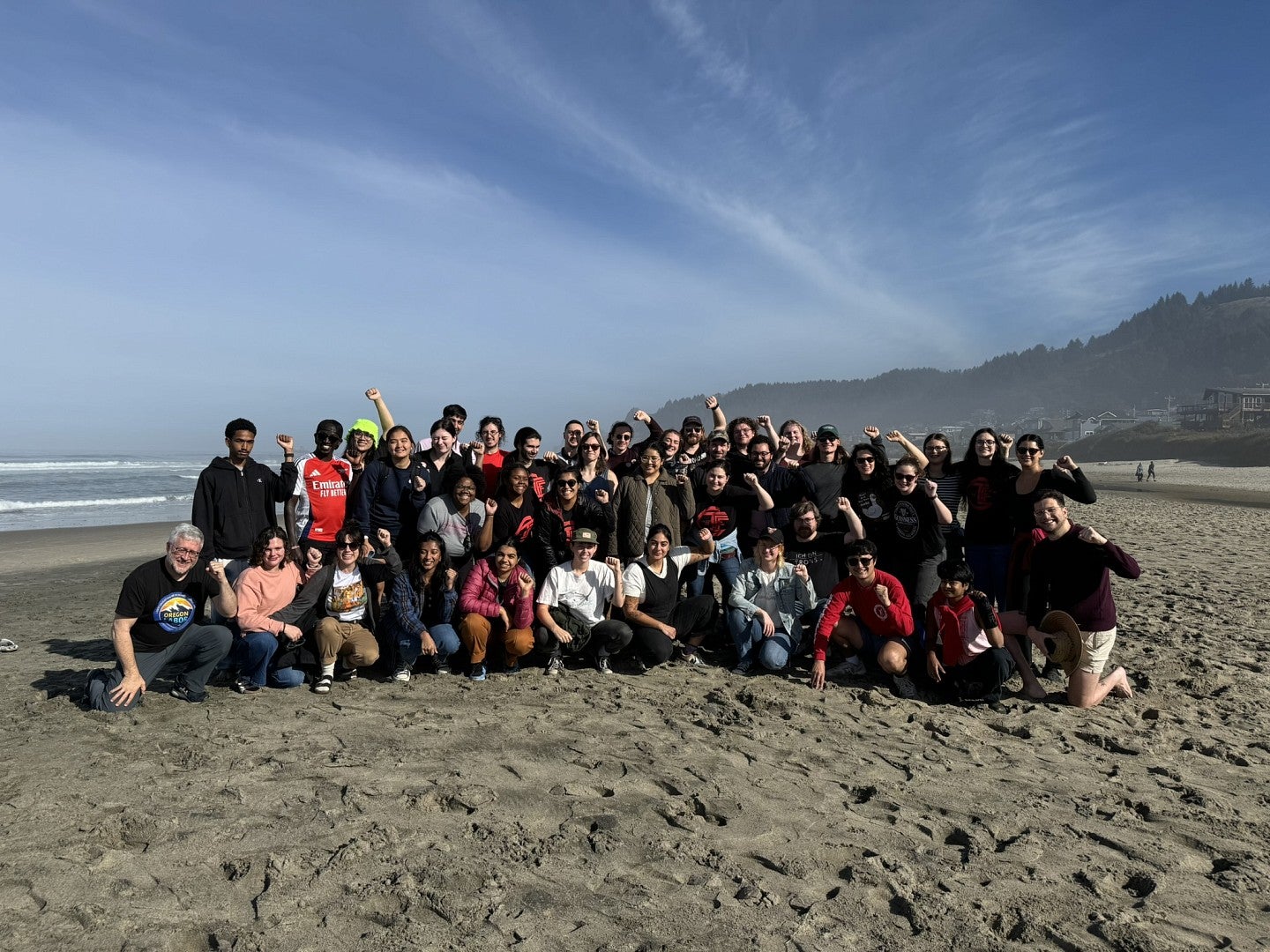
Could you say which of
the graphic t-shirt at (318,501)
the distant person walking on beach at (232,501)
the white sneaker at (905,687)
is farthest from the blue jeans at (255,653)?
the white sneaker at (905,687)

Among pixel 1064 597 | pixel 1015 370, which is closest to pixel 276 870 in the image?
pixel 1064 597

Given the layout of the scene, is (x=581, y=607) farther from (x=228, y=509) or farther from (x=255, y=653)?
(x=228, y=509)

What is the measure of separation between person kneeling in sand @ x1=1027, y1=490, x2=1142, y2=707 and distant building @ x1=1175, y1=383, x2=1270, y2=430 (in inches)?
3038

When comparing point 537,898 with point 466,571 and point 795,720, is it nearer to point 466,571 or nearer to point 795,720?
point 795,720

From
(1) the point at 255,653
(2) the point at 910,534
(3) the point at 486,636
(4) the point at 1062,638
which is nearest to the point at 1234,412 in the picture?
(2) the point at 910,534

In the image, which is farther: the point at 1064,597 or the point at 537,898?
the point at 1064,597

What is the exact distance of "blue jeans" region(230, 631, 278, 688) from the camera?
18.0 feet

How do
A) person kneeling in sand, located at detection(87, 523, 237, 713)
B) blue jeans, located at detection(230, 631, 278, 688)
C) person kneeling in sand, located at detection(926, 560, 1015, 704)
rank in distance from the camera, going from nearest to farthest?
person kneeling in sand, located at detection(87, 523, 237, 713), person kneeling in sand, located at detection(926, 560, 1015, 704), blue jeans, located at detection(230, 631, 278, 688)

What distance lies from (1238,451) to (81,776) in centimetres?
6857

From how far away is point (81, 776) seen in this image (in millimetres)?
4062

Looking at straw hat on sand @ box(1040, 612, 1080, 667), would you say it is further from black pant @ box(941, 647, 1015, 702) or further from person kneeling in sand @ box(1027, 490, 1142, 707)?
black pant @ box(941, 647, 1015, 702)

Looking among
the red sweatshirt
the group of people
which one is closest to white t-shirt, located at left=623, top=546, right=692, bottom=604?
the group of people

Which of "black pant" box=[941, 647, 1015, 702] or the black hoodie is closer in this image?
"black pant" box=[941, 647, 1015, 702]

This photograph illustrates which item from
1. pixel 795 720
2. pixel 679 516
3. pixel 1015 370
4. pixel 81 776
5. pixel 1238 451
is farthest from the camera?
pixel 1015 370
